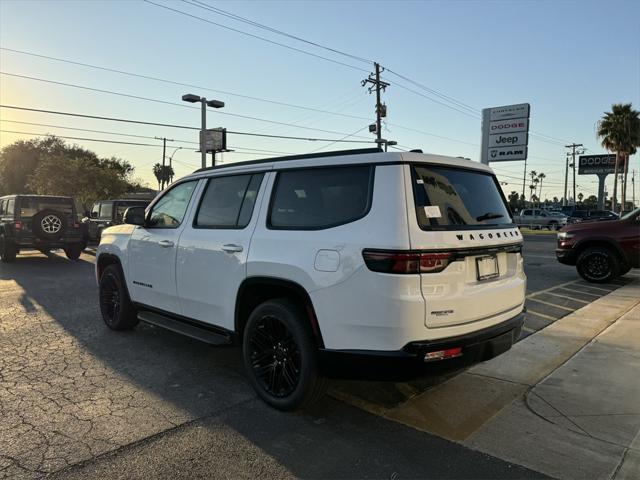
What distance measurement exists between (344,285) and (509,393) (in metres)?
2.03

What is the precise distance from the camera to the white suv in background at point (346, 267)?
3.03m

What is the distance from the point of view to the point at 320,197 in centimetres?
361

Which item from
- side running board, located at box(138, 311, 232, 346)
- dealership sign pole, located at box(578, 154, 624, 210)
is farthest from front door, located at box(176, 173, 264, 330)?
dealership sign pole, located at box(578, 154, 624, 210)

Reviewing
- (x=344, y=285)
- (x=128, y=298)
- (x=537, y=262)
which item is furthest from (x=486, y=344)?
(x=537, y=262)

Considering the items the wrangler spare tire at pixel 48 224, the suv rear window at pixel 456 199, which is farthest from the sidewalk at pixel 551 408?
the wrangler spare tire at pixel 48 224

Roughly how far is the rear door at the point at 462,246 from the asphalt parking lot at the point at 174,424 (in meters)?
0.93

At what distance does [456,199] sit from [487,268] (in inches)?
21.4

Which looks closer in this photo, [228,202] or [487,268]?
[487,268]

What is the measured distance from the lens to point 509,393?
163 inches

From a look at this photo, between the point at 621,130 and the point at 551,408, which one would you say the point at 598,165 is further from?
the point at 551,408

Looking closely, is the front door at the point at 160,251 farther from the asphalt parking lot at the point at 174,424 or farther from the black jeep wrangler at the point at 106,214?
the black jeep wrangler at the point at 106,214

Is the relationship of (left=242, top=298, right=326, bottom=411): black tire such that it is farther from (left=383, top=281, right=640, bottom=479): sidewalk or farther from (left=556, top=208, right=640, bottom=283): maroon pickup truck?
(left=556, top=208, right=640, bottom=283): maroon pickup truck

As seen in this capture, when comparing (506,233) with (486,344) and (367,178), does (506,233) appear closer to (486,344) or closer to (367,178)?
(486,344)

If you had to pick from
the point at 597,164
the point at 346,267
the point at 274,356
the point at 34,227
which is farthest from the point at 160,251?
the point at 597,164
